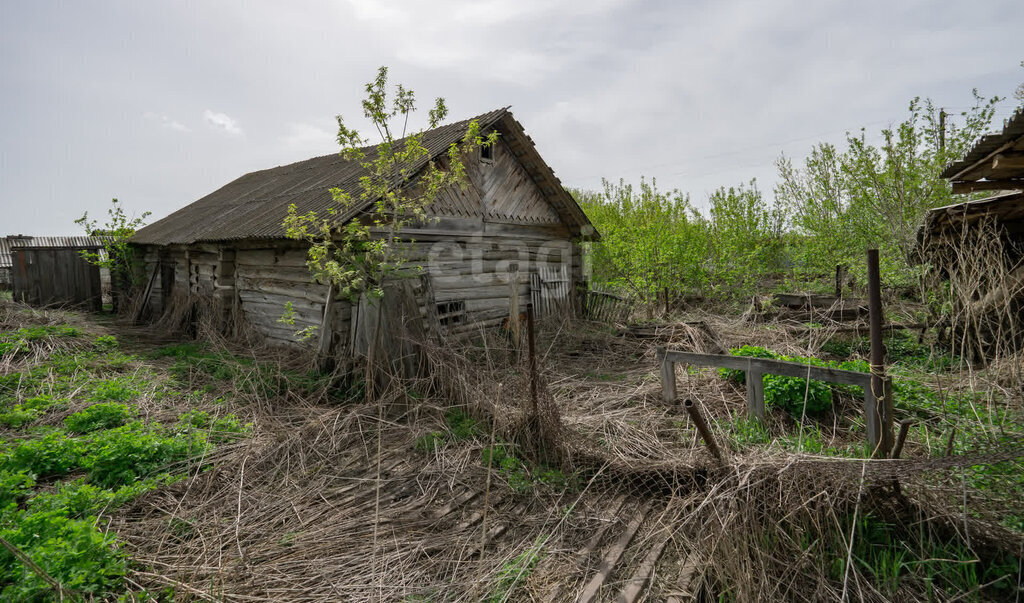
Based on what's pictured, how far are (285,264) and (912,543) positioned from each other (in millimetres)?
9264

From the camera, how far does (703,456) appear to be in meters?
4.13

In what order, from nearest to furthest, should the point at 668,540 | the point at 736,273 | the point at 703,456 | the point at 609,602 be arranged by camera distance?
the point at 609,602, the point at 668,540, the point at 703,456, the point at 736,273

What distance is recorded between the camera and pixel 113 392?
6.05 meters

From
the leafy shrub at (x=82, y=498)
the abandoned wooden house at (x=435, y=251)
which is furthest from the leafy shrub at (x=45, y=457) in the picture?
the abandoned wooden house at (x=435, y=251)

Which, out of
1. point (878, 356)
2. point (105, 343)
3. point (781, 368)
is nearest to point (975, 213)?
point (781, 368)

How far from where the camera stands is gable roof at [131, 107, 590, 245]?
29.5 ft

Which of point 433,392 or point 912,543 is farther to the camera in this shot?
point 433,392

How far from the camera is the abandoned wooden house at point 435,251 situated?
8.57 meters

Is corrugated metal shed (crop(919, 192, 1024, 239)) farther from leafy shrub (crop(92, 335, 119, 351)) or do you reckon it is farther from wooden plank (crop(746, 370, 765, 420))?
leafy shrub (crop(92, 335, 119, 351))

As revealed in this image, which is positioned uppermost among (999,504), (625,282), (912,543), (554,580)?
(625,282)

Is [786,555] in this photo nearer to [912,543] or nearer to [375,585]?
[912,543]

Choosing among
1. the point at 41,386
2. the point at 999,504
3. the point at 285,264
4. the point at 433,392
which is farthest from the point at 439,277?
the point at 999,504

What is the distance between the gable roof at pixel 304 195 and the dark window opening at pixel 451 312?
266cm

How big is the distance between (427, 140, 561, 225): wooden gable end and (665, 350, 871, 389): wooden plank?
5.49 m
